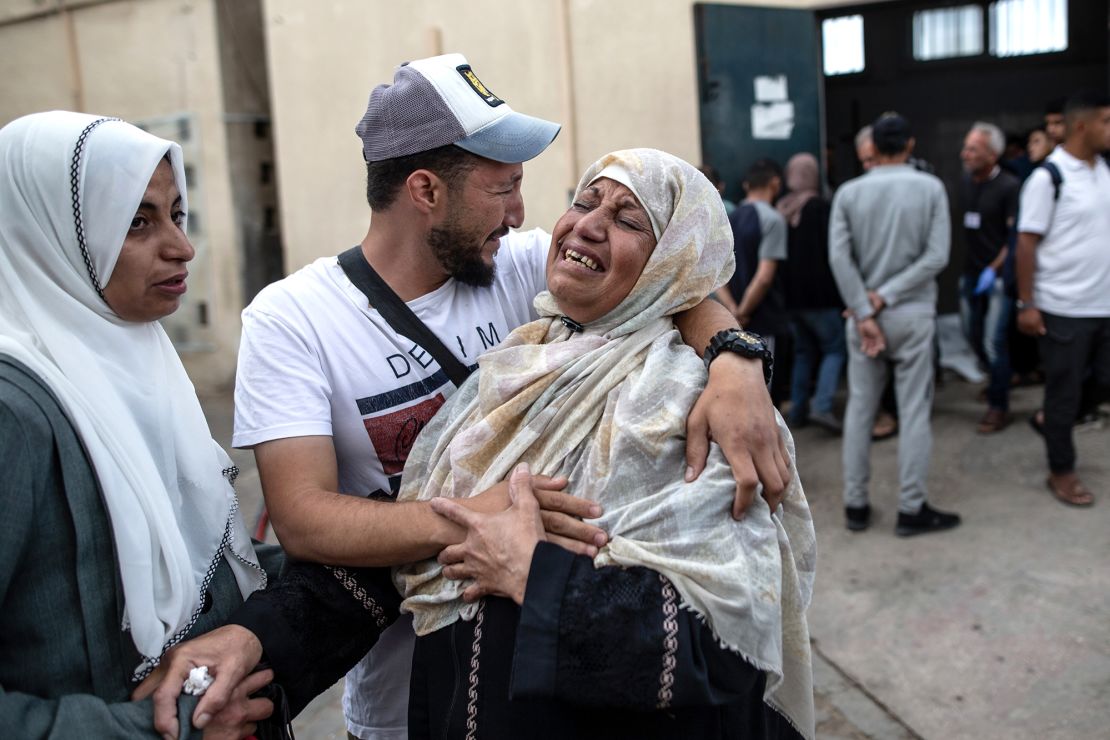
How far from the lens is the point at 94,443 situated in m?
1.40

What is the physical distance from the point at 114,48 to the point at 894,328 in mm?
6935

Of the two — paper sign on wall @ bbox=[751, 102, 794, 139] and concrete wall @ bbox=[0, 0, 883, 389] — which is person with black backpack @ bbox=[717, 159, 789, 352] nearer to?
paper sign on wall @ bbox=[751, 102, 794, 139]

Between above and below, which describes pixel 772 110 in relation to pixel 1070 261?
above

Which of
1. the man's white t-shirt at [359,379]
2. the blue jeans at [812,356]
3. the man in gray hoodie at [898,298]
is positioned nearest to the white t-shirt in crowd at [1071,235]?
the man in gray hoodie at [898,298]

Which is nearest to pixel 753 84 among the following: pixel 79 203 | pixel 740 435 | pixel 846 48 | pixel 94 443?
pixel 846 48

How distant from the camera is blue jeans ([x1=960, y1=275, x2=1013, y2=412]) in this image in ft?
20.0

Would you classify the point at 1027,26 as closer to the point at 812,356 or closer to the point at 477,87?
the point at 812,356

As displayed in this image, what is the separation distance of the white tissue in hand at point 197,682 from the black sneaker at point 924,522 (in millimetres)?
4014

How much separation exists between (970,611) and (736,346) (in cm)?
293

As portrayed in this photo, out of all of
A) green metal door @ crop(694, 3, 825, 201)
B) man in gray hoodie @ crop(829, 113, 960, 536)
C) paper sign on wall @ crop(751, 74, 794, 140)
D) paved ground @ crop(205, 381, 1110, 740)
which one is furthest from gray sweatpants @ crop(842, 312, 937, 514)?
paper sign on wall @ crop(751, 74, 794, 140)

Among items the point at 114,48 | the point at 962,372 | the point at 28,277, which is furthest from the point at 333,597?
the point at 114,48

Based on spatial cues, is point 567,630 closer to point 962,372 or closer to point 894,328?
point 894,328

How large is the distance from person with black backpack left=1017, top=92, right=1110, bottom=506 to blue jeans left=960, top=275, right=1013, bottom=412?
3.97 ft

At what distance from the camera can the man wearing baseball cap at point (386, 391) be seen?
5.17ft
